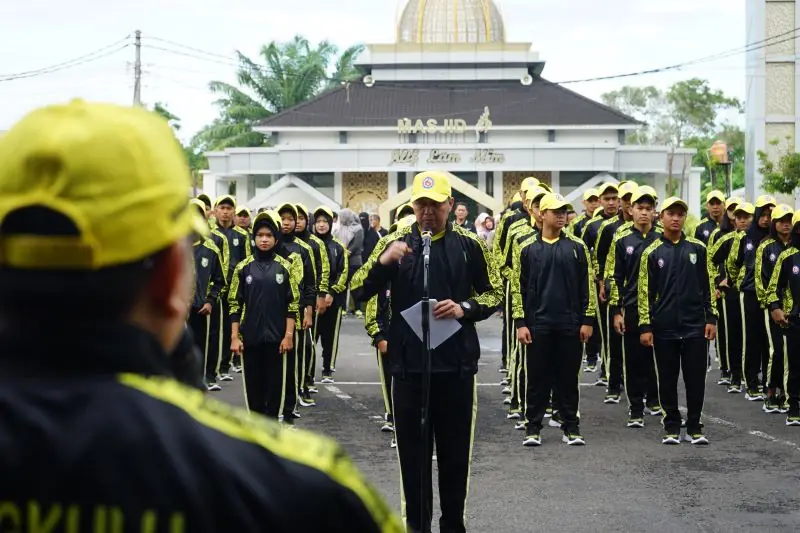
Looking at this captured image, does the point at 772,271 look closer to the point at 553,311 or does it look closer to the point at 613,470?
the point at 553,311

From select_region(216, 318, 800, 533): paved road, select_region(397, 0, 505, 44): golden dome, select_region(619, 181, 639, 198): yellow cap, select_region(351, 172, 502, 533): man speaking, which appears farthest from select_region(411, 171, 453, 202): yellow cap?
select_region(397, 0, 505, 44): golden dome

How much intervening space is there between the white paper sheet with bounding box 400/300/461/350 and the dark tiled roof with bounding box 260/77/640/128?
56297 millimetres

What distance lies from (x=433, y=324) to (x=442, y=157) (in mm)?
53624

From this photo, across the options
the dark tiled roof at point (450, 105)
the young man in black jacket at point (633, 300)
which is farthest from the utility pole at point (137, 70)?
the young man in black jacket at point (633, 300)

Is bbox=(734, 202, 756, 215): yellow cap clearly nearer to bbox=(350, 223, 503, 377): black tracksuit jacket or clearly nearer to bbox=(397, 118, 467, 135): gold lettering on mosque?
bbox=(350, 223, 503, 377): black tracksuit jacket

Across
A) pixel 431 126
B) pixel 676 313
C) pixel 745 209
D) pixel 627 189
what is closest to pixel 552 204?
pixel 676 313

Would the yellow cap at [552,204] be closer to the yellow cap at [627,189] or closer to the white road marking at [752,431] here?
the white road marking at [752,431]

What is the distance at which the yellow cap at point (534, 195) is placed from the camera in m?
14.2

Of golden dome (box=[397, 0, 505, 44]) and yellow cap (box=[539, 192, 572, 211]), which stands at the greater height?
golden dome (box=[397, 0, 505, 44])

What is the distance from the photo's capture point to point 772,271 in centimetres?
1447

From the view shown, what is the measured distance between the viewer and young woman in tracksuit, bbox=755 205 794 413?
577 inches

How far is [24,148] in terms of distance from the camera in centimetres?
200

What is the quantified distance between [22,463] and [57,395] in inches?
4.2

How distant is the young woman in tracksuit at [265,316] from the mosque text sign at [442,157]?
1936 inches
